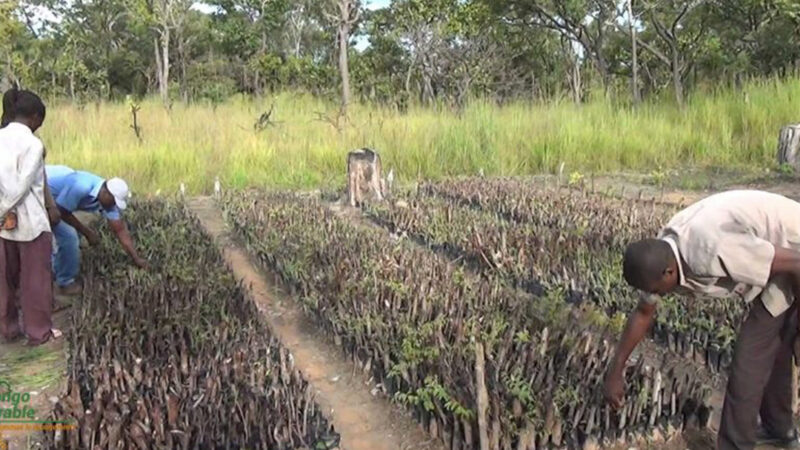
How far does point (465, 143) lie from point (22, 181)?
7102 millimetres

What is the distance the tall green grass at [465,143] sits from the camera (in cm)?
976

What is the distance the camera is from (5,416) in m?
3.25

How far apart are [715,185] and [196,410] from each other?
7646mm

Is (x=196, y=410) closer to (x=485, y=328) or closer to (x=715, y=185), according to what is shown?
(x=485, y=328)

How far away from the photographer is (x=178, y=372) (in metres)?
3.20

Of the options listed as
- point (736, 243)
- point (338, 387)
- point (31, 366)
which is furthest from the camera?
point (31, 366)

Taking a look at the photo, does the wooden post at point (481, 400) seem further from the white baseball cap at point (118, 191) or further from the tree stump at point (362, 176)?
the tree stump at point (362, 176)

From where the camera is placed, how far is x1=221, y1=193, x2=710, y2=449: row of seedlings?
9.17 feet

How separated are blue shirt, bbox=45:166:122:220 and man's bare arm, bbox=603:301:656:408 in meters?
3.42

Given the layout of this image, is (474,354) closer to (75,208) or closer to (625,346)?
(625,346)

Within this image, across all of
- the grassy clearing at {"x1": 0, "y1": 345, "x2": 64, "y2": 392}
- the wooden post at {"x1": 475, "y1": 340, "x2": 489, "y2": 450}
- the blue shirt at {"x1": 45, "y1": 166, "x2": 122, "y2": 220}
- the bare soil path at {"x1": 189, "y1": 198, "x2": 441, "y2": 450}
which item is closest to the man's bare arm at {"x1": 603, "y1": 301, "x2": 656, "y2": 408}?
the wooden post at {"x1": 475, "y1": 340, "x2": 489, "y2": 450}

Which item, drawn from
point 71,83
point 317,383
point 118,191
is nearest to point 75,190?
point 118,191

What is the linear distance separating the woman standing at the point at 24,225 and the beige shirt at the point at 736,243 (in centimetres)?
324

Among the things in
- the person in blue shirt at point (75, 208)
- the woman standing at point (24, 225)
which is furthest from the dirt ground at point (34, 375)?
the person in blue shirt at point (75, 208)
